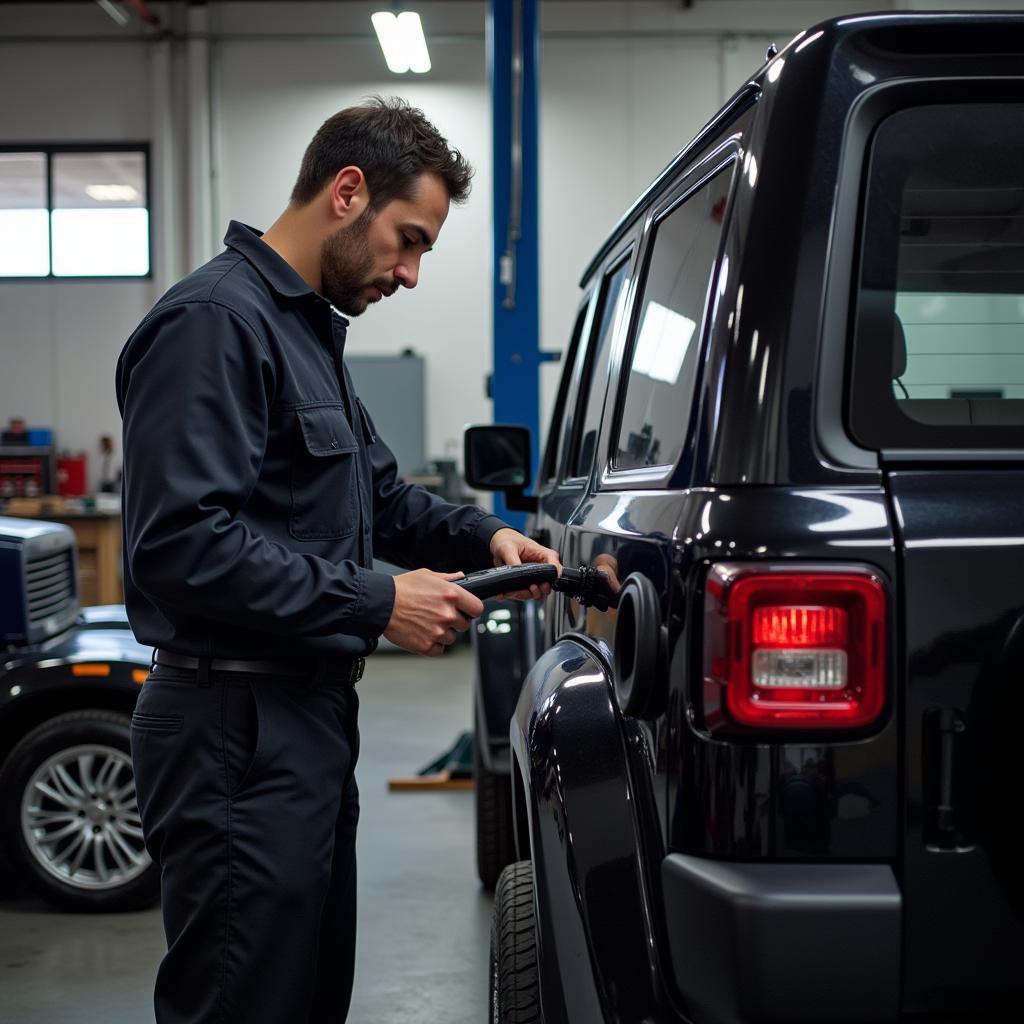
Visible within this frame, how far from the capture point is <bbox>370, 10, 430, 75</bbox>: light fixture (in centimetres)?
754

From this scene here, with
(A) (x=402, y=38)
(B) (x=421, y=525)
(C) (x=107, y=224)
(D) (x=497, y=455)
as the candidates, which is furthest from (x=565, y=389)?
(C) (x=107, y=224)

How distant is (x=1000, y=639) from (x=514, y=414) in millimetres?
4249

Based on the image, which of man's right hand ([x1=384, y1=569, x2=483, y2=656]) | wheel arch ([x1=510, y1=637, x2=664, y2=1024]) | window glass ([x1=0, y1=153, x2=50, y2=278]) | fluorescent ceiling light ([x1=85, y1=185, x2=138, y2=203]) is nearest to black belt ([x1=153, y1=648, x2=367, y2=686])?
man's right hand ([x1=384, y1=569, x2=483, y2=656])

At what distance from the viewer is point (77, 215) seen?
11867mm

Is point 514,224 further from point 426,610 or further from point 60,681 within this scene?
point 426,610

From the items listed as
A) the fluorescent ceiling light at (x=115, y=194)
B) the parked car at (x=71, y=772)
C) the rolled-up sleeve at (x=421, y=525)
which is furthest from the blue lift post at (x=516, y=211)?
the fluorescent ceiling light at (x=115, y=194)

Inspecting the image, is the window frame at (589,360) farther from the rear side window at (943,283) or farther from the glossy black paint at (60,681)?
the glossy black paint at (60,681)

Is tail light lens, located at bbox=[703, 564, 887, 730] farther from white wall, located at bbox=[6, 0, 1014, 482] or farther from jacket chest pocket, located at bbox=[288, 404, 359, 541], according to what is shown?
white wall, located at bbox=[6, 0, 1014, 482]

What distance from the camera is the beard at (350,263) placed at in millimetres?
1761

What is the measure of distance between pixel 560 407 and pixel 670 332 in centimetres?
157

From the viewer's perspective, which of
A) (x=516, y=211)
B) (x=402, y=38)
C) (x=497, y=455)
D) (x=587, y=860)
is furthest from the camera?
(x=402, y=38)

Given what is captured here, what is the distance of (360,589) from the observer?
1589 millimetres

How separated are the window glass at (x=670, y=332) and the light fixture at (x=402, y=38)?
627cm

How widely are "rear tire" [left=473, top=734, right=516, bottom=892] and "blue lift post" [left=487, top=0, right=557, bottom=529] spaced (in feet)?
6.52
